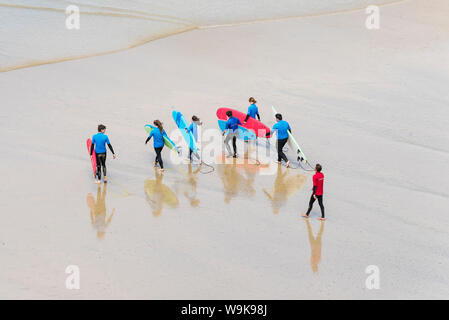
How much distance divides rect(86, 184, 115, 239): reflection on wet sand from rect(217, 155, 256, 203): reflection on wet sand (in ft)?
9.78

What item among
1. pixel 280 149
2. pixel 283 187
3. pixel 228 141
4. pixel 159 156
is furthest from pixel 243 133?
pixel 159 156

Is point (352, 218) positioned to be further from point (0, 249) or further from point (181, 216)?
point (0, 249)

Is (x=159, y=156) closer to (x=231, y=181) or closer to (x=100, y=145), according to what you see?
(x=100, y=145)

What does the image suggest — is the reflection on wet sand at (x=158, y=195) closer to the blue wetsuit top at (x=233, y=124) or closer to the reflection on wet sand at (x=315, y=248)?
the blue wetsuit top at (x=233, y=124)

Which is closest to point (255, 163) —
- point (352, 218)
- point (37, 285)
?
point (352, 218)

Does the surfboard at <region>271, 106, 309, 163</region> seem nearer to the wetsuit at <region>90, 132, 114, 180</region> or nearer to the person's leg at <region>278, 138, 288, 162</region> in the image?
the person's leg at <region>278, 138, 288, 162</region>

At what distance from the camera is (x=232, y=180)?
1366 cm

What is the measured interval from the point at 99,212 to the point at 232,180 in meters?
3.68

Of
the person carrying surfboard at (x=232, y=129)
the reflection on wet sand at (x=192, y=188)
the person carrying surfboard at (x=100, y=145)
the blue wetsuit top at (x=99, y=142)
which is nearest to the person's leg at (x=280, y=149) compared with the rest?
the person carrying surfboard at (x=232, y=129)

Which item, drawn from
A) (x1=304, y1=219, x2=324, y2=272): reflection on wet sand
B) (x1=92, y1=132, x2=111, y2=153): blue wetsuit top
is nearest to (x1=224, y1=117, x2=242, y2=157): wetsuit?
(x1=92, y1=132, x2=111, y2=153): blue wetsuit top

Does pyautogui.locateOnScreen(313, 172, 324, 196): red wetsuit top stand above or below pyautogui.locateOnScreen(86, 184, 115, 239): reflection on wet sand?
above

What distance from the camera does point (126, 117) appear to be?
1659 cm

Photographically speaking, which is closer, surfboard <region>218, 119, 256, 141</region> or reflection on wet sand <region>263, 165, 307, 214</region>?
reflection on wet sand <region>263, 165, 307, 214</region>

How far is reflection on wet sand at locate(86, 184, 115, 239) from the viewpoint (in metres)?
11.3
